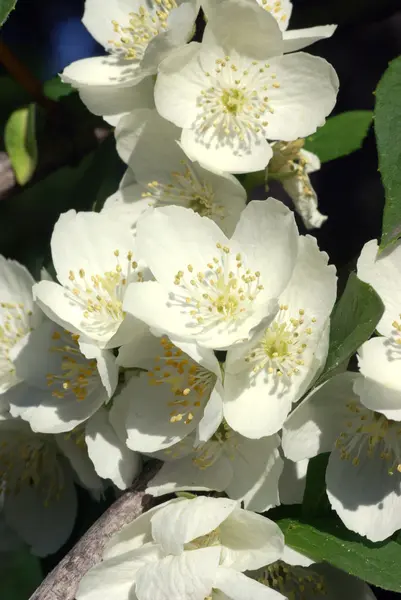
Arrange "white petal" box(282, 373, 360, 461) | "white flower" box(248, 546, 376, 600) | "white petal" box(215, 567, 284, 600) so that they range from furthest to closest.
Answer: "white flower" box(248, 546, 376, 600) < "white petal" box(282, 373, 360, 461) < "white petal" box(215, 567, 284, 600)

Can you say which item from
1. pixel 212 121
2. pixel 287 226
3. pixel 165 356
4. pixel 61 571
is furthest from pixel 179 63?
pixel 61 571

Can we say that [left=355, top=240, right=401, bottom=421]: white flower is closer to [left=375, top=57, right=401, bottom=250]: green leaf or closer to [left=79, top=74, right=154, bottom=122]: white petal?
[left=375, top=57, right=401, bottom=250]: green leaf

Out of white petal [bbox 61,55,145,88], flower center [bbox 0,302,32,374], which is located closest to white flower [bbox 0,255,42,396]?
flower center [bbox 0,302,32,374]

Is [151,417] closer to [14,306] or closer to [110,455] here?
[110,455]

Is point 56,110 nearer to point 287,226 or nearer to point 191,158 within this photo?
point 191,158

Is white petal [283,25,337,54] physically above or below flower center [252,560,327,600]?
above

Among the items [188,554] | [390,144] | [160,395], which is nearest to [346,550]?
[188,554]

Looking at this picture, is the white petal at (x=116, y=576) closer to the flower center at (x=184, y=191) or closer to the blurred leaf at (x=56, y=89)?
the flower center at (x=184, y=191)
